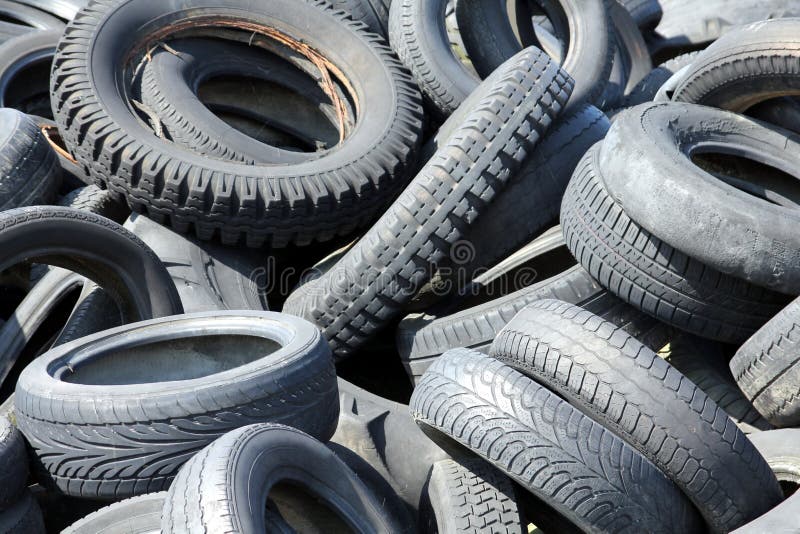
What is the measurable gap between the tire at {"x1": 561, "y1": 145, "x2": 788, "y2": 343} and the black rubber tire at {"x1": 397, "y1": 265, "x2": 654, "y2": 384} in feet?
0.36

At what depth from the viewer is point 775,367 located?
3305 mm

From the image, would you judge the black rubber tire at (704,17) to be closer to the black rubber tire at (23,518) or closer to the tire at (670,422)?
the tire at (670,422)

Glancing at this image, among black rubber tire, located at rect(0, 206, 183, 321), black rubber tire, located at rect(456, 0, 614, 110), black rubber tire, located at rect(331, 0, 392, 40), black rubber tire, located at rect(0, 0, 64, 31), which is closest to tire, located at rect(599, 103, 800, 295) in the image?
black rubber tire, located at rect(456, 0, 614, 110)

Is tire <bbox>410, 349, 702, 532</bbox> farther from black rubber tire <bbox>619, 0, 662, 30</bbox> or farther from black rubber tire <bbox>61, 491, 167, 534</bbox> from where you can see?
black rubber tire <bbox>619, 0, 662, 30</bbox>

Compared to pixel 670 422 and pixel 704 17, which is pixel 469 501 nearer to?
pixel 670 422

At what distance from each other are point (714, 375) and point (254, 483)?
212 centimetres

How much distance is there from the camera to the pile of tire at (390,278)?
114 inches

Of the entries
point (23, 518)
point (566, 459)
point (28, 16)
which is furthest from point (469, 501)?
point (28, 16)

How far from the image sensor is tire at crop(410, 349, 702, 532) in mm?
2809

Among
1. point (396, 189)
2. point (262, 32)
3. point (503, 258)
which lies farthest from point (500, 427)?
point (262, 32)

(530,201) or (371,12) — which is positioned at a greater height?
(371,12)

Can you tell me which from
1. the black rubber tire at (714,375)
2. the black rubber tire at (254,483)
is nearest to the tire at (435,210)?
the black rubber tire at (714,375)

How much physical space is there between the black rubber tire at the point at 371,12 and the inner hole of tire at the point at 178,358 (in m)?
2.51

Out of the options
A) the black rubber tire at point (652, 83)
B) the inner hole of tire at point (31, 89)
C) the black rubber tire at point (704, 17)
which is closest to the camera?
the inner hole of tire at point (31, 89)
